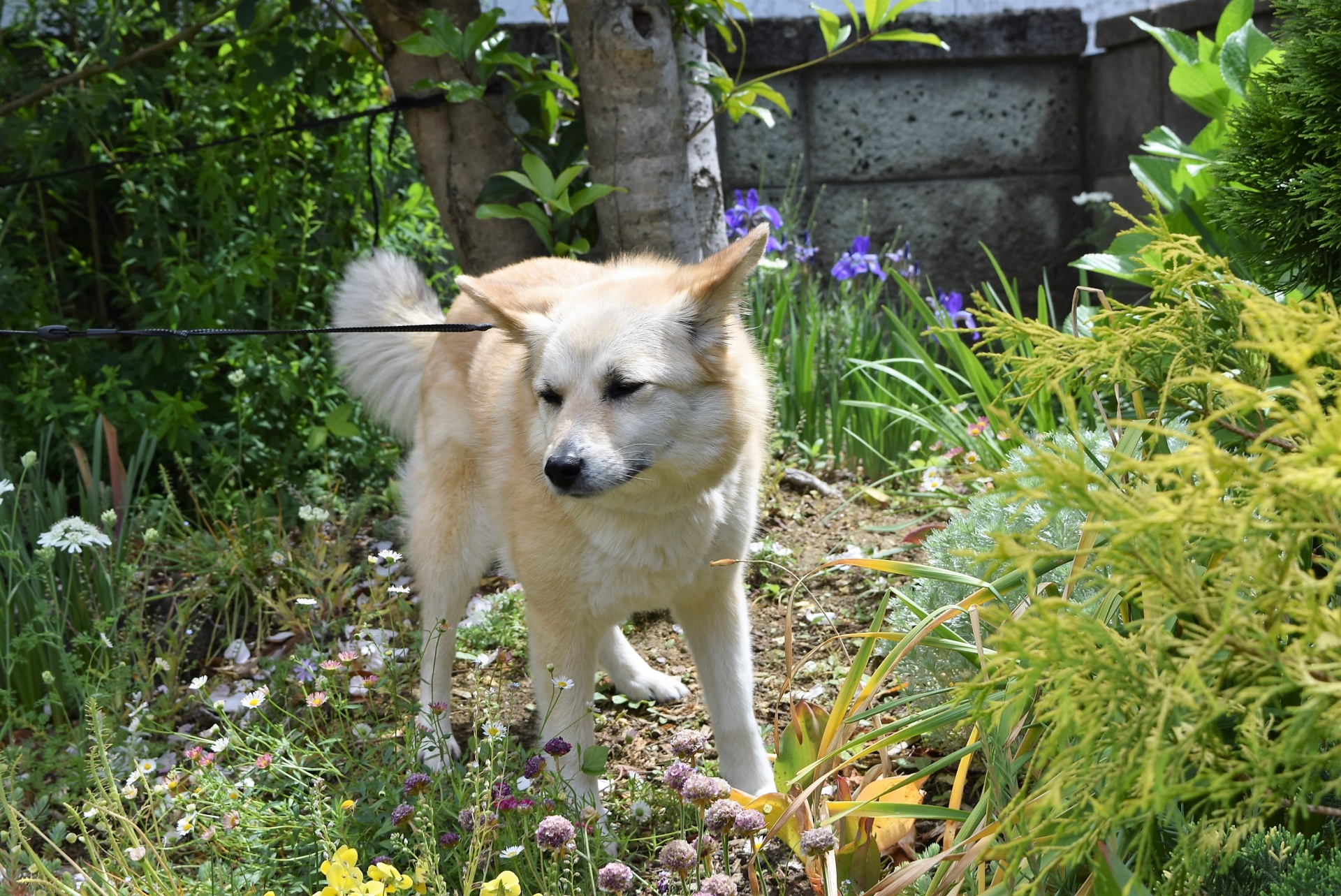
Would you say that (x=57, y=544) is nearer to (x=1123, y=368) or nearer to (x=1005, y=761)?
(x=1005, y=761)

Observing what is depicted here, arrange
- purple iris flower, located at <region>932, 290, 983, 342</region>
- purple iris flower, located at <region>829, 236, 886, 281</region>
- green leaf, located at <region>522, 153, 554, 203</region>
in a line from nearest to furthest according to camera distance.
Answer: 1. green leaf, located at <region>522, 153, 554, 203</region>
2. purple iris flower, located at <region>932, 290, 983, 342</region>
3. purple iris flower, located at <region>829, 236, 886, 281</region>

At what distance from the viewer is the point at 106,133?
421cm

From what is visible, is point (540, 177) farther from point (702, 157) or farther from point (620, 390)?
point (620, 390)

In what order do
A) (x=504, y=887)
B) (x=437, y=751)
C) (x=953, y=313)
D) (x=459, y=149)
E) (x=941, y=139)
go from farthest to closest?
(x=941, y=139)
(x=953, y=313)
(x=459, y=149)
(x=437, y=751)
(x=504, y=887)

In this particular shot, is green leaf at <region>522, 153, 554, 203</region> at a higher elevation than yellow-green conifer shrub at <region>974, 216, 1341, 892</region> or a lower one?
higher

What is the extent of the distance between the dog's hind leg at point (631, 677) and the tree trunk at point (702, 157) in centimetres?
155

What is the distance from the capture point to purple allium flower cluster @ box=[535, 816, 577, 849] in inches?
61.3

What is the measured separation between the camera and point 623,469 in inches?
85.7

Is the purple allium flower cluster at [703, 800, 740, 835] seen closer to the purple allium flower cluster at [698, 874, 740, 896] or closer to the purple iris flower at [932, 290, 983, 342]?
the purple allium flower cluster at [698, 874, 740, 896]

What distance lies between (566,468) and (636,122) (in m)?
1.74

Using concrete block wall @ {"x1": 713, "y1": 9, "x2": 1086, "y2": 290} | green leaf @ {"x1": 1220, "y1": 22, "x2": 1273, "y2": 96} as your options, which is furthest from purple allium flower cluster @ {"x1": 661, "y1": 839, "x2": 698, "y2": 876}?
concrete block wall @ {"x1": 713, "y1": 9, "x2": 1086, "y2": 290}

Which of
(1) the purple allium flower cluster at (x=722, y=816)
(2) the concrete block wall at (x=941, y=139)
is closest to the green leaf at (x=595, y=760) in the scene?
(1) the purple allium flower cluster at (x=722, y=816)

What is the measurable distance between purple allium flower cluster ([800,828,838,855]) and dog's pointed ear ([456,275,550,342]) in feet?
4.46

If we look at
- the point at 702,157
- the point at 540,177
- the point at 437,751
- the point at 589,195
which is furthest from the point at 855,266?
the point at 437,751
